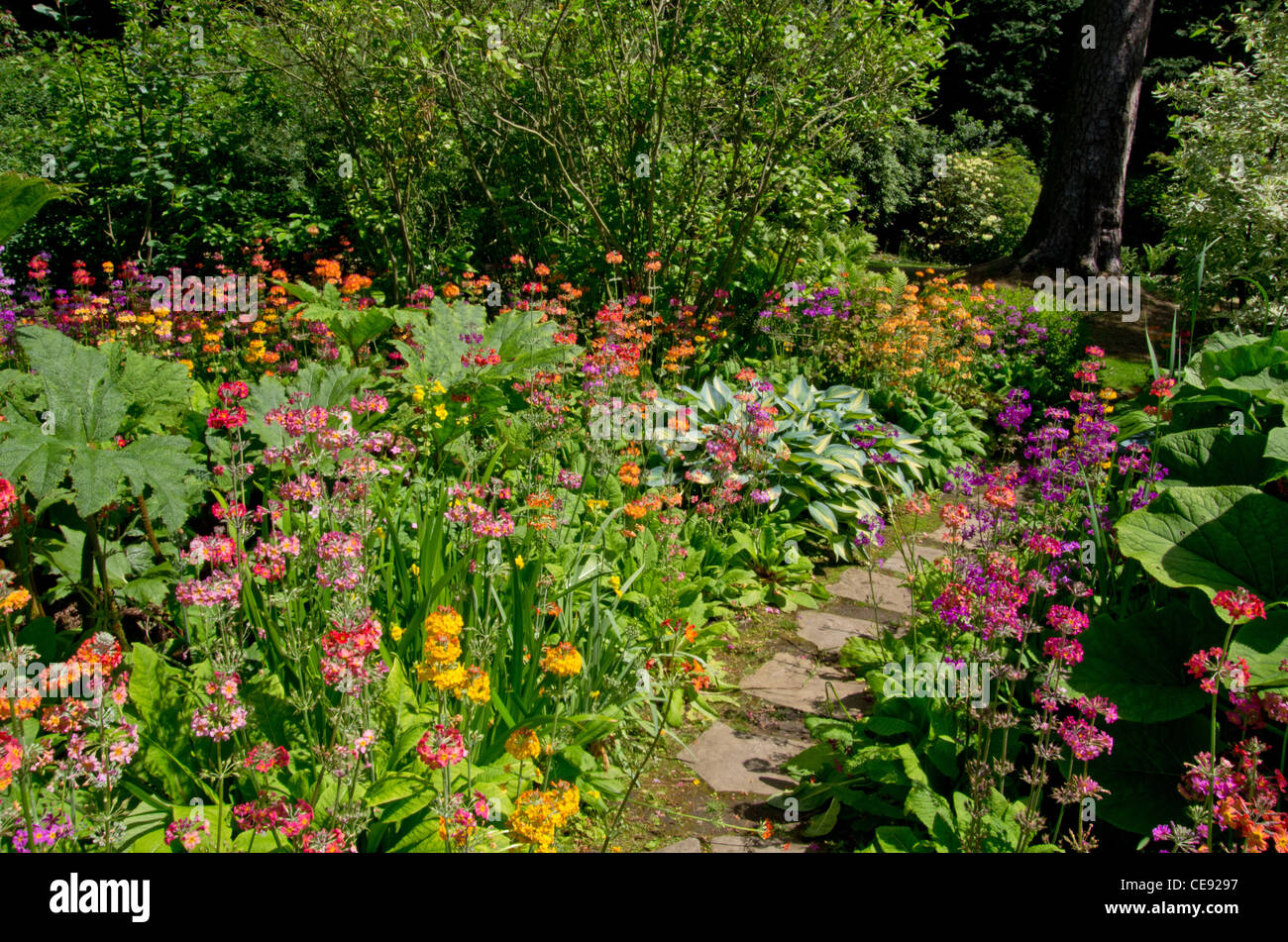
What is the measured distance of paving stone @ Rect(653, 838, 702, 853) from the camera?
230cm

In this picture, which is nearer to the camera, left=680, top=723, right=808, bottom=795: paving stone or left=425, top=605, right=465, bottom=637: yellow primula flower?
left=425, top=605, right=465, bottom=637: yellow primula flower

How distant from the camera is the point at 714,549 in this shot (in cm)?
372

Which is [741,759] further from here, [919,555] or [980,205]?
[980,205]

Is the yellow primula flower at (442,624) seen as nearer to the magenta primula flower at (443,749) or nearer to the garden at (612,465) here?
the garden at (612,465)

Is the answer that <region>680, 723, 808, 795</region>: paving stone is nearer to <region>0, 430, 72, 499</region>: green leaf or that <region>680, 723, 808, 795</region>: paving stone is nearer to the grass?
<region>0, 430, 72, 499</region>: green leaf

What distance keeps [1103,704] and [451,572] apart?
1.63 meters

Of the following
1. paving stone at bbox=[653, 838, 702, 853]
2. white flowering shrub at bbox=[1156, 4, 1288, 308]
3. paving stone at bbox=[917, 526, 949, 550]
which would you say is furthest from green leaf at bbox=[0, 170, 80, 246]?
white flowering shrub at bbox=[1156, 4, 1288, 308]

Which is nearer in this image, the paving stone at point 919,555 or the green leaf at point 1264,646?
the green leaf at point 1264,646

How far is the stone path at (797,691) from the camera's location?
2.59 meters

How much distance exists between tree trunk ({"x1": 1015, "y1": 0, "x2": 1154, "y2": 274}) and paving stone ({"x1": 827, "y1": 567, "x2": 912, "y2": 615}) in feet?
19.5

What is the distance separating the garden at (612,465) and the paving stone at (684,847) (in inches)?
2.3

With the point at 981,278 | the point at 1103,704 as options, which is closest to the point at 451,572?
the point at 1103,704

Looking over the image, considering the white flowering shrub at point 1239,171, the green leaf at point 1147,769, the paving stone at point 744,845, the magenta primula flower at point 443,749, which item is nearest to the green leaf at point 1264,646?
the green leaf at point 1147,769

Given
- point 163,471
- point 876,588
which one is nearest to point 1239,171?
Answer: point 876,588
